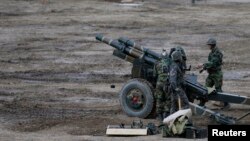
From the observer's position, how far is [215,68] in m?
18.1

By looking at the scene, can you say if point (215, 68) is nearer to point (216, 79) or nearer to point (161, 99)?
point (216, 79)

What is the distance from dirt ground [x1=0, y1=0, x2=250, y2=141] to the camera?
17.0 m

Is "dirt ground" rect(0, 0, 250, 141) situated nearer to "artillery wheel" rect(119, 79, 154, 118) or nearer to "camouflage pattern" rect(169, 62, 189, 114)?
"artillery wheel" rect(119, 79, 154, 118)

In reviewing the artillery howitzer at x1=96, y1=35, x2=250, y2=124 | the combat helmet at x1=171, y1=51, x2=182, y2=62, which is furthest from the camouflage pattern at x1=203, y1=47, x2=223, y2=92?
the combat helmet at x1=171, y1=51, x2=182, y2=62

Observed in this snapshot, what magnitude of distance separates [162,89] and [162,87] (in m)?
0.04

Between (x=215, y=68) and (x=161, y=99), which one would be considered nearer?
(x=161, y=99)

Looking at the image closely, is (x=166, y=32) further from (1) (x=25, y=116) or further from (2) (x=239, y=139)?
(2) (x=239, y=139)

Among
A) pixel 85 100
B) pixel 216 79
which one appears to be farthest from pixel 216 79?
pixel 85 100

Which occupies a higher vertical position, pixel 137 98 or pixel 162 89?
pixel 162 89

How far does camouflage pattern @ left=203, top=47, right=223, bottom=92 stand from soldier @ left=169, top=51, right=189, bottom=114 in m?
2.15

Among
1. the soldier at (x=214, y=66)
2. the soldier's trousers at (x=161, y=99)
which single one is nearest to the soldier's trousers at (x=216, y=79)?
the soldier at (x=214, y=66)

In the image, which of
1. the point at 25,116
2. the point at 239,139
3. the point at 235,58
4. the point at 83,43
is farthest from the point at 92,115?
the point at 83,43

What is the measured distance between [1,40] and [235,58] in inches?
380

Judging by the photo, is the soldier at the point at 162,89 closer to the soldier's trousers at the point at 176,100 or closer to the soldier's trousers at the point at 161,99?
the soldier's trousers at the point at 161,99
